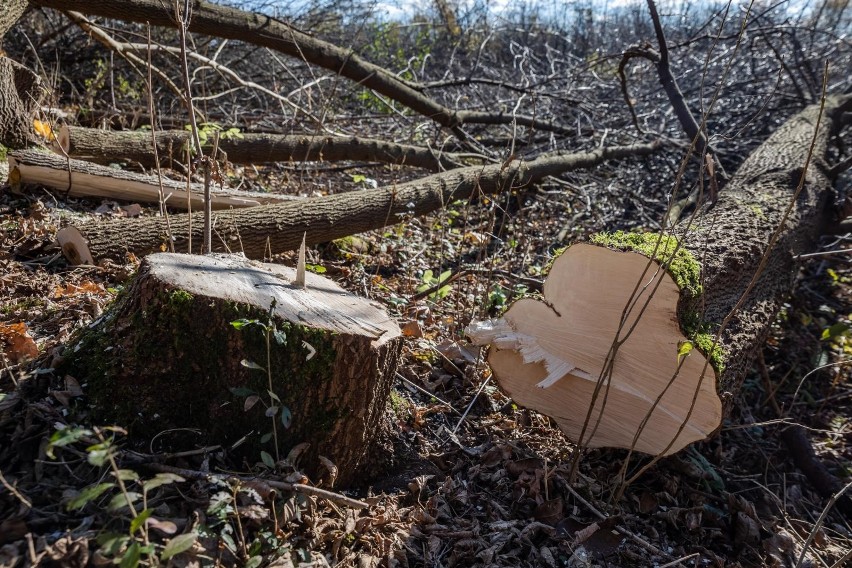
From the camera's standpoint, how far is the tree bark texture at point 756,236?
295cm

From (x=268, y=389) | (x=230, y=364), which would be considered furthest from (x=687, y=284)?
(x=230, y=364)

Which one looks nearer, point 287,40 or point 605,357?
point 605,357

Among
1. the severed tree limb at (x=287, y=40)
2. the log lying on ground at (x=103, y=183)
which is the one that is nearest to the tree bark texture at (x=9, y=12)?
the severed tree limb at (x=287, y=40)

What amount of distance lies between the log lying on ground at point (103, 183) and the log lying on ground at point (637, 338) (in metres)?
2.51

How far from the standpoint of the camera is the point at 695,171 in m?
6.52

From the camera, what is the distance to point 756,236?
3516 mm

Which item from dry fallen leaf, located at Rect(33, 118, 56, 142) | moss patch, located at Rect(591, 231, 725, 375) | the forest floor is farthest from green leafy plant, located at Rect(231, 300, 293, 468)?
dry fallen leaf, located at Rect(33, 118, 56, 142)

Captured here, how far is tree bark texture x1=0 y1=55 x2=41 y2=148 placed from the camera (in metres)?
4.57

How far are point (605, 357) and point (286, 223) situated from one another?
94.5 inches

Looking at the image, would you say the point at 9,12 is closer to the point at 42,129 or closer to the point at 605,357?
the point at 42,129

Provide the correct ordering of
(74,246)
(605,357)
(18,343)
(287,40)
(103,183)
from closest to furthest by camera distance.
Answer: (18,343), (605,357), (74,246), (103,183), (287,40)

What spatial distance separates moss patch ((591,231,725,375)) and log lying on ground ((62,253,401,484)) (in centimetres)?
111

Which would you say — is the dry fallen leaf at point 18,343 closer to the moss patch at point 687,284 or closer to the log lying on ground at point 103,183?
the log lying on ground at point 103,183

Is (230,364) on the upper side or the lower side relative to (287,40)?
lower
